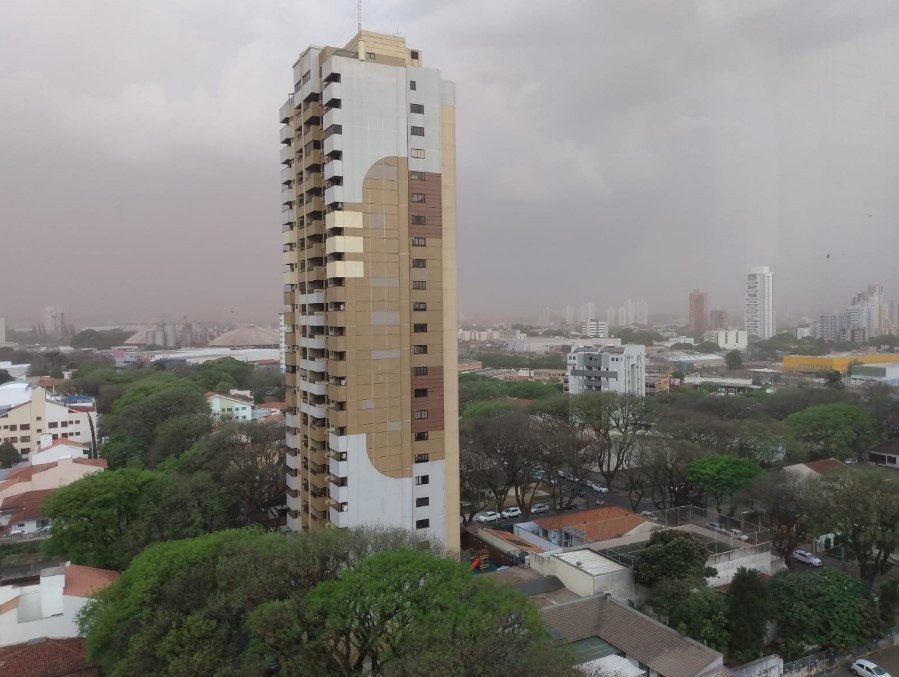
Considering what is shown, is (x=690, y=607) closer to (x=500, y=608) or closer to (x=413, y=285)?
(x=500, y=608)

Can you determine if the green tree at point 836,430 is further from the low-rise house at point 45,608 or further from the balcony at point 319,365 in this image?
the low-rise house at point 45,608

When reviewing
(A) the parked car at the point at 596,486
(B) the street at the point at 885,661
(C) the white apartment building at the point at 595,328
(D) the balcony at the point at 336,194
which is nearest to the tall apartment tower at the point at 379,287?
(D) the balcony at the point at 336,194

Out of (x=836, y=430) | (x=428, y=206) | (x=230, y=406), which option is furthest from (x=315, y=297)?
(x=230, y=406)

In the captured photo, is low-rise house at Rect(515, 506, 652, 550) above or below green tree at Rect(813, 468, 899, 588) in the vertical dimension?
below

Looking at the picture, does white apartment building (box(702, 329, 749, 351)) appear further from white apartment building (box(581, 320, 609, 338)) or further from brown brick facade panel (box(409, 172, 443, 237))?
brown brick facade panel (box(409, 172, 443, 237))

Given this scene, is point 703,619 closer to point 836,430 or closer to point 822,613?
point 822,613

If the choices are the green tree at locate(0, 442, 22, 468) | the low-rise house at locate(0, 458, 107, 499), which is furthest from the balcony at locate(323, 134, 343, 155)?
the green tree at locate(0, 442, 22, 468)
